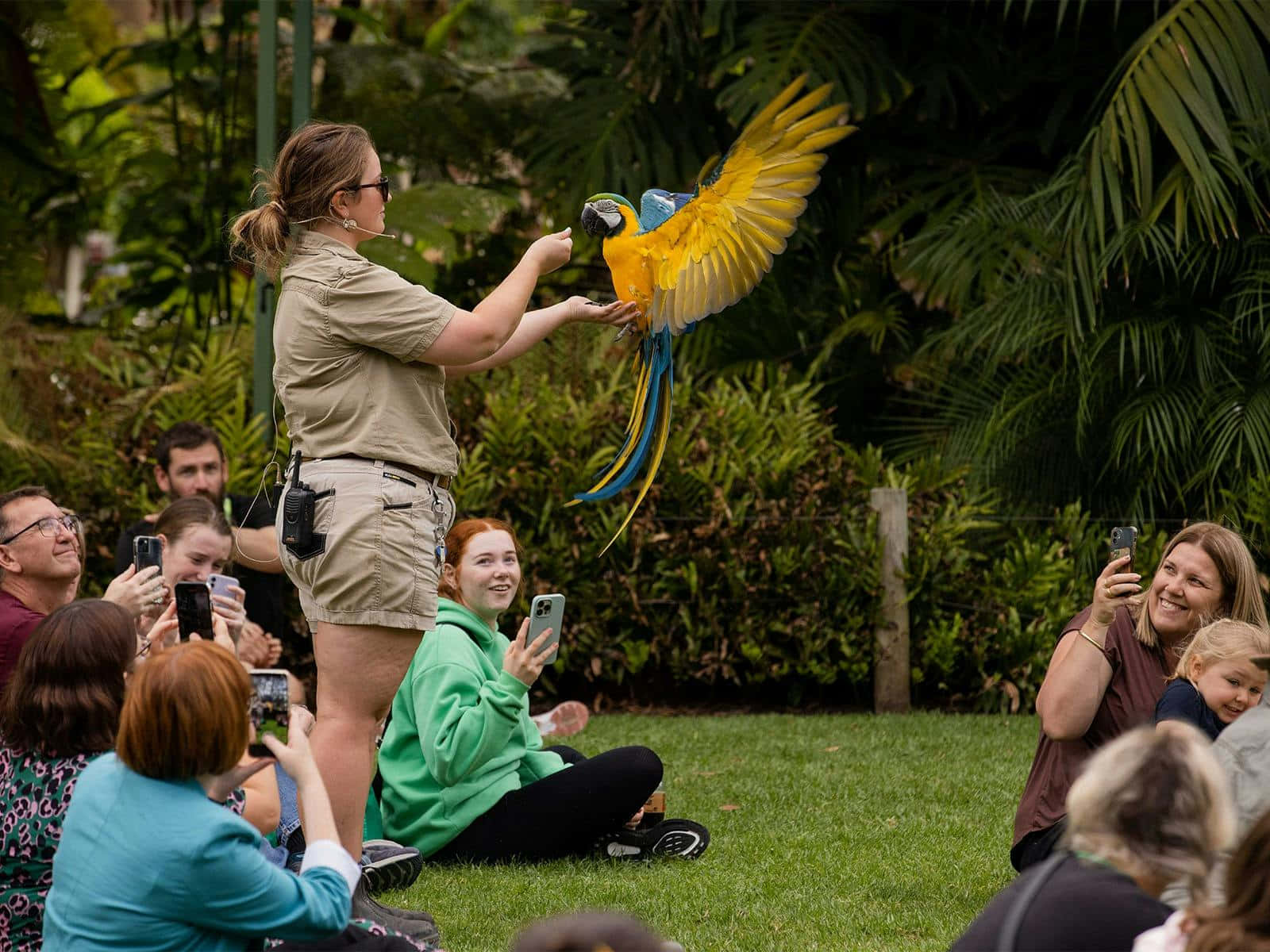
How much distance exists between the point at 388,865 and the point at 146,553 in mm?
944

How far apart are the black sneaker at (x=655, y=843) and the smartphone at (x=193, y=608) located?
1.62 meters

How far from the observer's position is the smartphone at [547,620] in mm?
3809

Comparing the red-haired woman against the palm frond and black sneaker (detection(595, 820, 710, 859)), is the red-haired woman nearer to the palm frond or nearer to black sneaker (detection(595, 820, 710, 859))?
black sneaker (detection(595, 820, 710, 859))

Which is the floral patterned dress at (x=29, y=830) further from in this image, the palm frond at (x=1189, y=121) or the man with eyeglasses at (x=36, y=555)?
the palm frond at (x=1189, y=121)

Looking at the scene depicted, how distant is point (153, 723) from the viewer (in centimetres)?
214

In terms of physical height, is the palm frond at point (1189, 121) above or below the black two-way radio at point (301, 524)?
above

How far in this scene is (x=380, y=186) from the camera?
3.08 m

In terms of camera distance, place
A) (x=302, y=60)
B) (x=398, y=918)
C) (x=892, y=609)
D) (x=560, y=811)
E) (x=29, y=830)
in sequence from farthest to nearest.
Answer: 1. (x=302, y=60)
2. (x=892, y=609)
3. (x=560, y=811)
4. (x=398, y=918)
5. (x=29, y=830)

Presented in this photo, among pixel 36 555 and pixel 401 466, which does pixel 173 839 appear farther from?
pixel 36 555

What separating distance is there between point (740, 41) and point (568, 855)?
5.35 m

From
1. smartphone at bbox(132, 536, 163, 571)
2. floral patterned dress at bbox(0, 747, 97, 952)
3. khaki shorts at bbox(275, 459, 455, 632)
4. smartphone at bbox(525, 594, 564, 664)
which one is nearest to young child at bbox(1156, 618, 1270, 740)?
smartphone at bbox(525, 594, 564, 664)

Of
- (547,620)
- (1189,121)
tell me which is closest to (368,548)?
(547,620)

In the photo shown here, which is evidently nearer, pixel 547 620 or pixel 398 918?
pixel 398 918

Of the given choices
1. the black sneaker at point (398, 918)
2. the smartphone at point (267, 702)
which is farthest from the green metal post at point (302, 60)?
the smartphone at point (267, 702)
